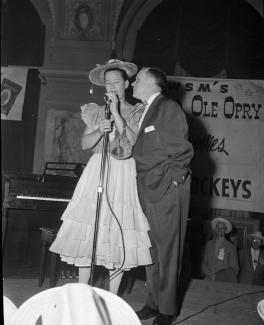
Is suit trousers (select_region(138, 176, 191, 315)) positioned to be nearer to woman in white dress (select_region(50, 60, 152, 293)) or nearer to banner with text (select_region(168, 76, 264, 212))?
woman in white dress (select_region(50, 60, 152, 293))

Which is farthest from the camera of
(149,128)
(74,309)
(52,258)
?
(52,258)

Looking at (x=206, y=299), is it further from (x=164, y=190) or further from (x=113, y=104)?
(x=113, y=104)

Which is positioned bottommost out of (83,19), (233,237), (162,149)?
(233,237)

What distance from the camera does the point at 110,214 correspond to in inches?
63.9

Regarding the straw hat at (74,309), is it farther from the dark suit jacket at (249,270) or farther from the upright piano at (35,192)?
the dark suit jacket at (249,270)

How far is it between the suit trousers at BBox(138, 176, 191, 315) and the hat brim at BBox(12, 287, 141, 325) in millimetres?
845

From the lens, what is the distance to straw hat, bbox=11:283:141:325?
2.18 feet

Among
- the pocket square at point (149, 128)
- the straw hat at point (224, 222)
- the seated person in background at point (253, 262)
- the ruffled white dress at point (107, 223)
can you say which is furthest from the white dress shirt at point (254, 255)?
the pocket square at point (149, 128)

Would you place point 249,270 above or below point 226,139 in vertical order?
below

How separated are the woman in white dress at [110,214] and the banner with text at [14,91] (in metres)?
0.91

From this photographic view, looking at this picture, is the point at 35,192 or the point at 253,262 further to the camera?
the point at 253,262

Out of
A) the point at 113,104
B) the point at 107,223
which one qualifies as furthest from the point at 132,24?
the point at 107,223

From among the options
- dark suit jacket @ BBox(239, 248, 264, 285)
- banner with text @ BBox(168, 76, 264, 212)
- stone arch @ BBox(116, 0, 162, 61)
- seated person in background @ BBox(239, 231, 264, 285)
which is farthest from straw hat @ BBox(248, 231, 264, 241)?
stone arch @ BBox(116, 0, 162, 61)

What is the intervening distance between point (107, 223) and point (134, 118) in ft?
1.66
